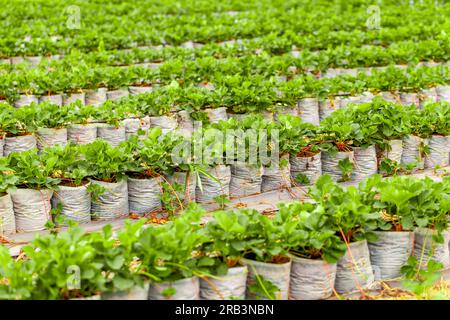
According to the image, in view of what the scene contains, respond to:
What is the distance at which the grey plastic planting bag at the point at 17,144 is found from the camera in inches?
249

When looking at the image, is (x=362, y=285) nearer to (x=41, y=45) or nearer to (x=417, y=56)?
(x=417, y=56)

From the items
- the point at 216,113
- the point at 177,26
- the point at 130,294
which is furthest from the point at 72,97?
the point at 130,294

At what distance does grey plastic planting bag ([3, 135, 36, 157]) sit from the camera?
249 inches

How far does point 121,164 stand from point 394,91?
408cm

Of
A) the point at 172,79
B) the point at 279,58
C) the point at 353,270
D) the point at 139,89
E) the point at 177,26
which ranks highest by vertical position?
the point at 177,26

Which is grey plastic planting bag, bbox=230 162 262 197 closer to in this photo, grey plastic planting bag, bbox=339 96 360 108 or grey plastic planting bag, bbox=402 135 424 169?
grey plastic planting bag, bbox=402 135 424 169

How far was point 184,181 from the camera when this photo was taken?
18.2 ft

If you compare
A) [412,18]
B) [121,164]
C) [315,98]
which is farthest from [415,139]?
[412,18]

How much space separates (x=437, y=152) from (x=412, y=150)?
0.27 metres

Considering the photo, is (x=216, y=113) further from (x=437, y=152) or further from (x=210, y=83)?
(x=437, y=152)

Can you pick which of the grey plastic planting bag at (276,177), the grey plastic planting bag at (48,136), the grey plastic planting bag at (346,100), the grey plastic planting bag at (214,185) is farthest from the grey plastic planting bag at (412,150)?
the grey plastic planting bag at (48,136)

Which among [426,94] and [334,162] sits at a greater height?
[426,94]

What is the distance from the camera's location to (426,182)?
4.39m
